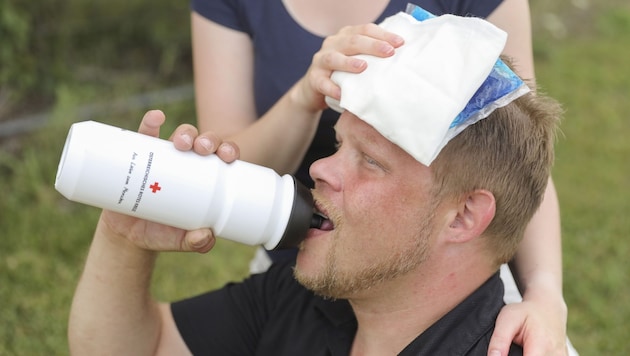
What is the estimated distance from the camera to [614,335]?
4.05m

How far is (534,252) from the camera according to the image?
2348 mm

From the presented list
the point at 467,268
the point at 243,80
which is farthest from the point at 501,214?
the point at 243,80

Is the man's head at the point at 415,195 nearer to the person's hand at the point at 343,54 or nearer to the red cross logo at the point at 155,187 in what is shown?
the person's hand at the point at 343,54

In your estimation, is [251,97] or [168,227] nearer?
[168,227]

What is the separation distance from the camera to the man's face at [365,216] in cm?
206

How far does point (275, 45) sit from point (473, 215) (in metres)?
0.83

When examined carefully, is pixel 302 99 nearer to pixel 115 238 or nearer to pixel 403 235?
pixel 403 235

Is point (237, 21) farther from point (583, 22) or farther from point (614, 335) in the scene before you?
point (583, 22)

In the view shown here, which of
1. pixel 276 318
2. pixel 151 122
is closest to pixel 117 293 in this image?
pixel 276 318

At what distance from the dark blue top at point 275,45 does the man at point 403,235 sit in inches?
15.6

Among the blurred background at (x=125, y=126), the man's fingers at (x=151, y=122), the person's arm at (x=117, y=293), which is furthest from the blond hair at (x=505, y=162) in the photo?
the blurred background at (x=125, y=126)

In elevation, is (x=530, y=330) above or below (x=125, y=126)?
above

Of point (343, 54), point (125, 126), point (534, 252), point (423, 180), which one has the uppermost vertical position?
point (343, 54)

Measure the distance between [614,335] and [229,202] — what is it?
107 inches
